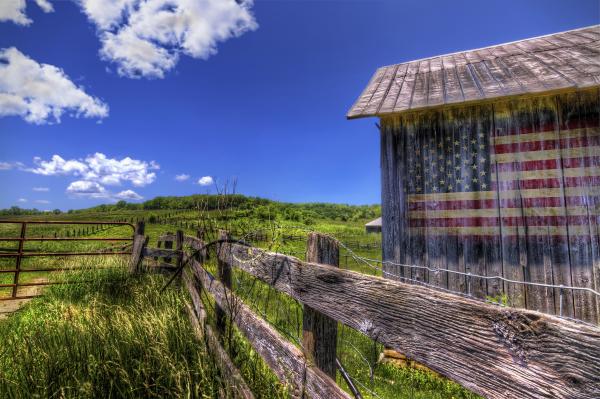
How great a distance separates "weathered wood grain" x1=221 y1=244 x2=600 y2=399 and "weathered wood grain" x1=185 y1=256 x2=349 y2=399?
377 mm

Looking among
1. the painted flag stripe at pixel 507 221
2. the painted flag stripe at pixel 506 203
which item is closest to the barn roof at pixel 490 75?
the painted flag stripe at pixel 506 203

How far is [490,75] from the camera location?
5.54 meters

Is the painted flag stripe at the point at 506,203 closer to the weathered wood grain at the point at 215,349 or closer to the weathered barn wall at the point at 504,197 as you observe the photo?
the weathered barn wall at the point at 504,197

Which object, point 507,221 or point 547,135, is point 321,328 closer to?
point 507,221

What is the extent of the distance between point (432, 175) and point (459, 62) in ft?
9.03

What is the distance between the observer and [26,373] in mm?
2889

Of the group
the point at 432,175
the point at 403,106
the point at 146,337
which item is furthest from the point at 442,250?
the point at 146,337

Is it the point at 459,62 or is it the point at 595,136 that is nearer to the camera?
the point at 595,136

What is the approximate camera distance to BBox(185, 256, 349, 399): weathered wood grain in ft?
5.81

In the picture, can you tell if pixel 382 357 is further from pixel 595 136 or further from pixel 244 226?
pixel 595 136

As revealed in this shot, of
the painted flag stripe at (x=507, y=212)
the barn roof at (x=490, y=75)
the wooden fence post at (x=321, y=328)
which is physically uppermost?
the barn roof at (x=490, y=75)

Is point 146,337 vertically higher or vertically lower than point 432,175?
lower

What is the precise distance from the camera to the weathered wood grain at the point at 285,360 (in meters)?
1.77

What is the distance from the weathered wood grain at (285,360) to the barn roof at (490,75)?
3.89 m
